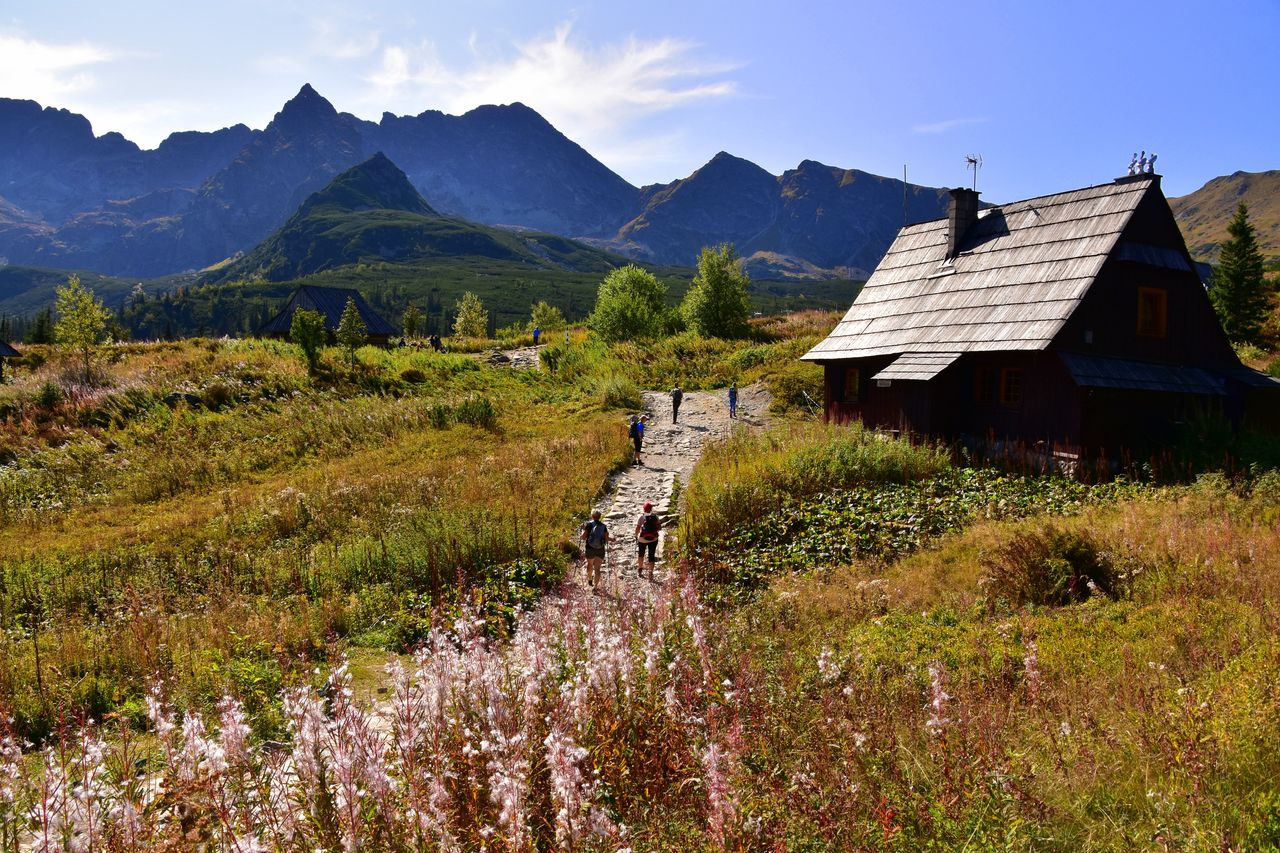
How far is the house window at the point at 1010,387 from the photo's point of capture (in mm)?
22156

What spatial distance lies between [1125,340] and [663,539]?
53.3ft

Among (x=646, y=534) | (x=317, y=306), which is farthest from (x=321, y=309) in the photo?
(x=646, y=534)

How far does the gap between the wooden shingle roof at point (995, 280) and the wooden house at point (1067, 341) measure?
0.05m

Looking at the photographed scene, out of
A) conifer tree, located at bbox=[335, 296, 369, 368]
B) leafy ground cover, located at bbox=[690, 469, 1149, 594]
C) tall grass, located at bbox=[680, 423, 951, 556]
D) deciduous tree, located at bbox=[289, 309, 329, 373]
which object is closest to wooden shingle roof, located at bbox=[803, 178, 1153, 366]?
tall grass, located at bbox=[680, 423, 951, 556]

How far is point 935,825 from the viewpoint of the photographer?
4.30 meters

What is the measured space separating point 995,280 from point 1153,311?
16.1ft

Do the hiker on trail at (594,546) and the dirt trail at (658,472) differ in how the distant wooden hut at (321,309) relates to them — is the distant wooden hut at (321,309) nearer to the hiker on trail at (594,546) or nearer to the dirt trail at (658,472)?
the dirt trail at (658,472)

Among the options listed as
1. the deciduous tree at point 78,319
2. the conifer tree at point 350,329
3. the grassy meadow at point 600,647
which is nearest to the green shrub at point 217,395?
the grassy meadow at point 600,647

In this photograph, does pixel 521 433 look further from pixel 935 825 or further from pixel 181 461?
pixel 935 825

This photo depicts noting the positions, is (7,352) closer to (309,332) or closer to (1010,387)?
(309,332)

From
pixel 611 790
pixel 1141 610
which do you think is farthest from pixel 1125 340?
pixel 611 790

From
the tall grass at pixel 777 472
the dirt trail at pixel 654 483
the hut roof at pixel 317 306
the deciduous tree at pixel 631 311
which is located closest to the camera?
the dirt trail at pixel 654 483

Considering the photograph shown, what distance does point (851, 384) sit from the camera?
2747 centimetres

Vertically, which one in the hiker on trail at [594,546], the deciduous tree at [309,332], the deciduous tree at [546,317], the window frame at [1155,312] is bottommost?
the hiker on trail at [594,546]
